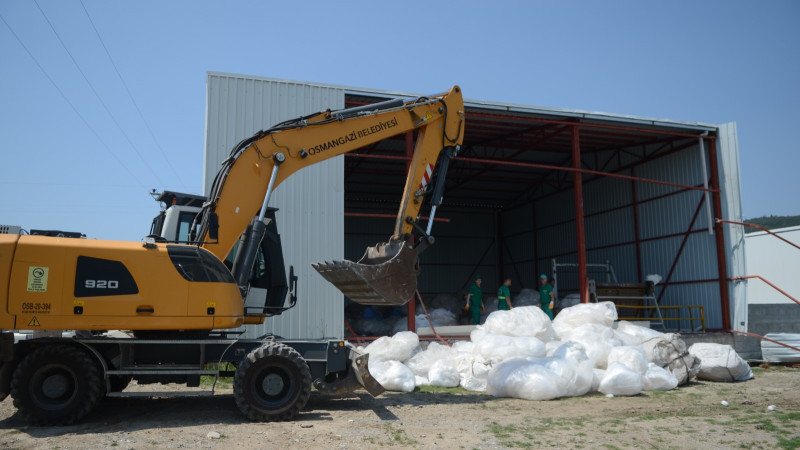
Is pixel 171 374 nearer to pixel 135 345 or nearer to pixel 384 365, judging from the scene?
pixel 135 345

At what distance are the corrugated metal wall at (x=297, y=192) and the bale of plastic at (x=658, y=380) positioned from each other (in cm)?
557

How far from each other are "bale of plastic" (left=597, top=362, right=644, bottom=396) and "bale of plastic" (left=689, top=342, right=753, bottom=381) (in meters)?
2.64

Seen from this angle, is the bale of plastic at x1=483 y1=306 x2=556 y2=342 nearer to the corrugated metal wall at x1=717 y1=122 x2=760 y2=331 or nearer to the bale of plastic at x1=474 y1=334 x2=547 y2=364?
the bale of plastic at x1=474 y1=334 x2=547 y2=364

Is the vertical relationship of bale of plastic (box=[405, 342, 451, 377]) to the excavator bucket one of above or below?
below

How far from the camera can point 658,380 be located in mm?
9852

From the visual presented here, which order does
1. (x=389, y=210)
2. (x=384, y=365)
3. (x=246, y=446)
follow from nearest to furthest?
(x=246, y=446), (x=384, y=365), (x=389, y=210)

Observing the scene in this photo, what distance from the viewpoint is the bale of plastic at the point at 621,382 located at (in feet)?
30.3

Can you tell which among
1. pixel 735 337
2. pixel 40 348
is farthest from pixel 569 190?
pixel 40 348

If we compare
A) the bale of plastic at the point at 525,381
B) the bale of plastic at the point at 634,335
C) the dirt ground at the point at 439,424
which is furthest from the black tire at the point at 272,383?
the bale of plastic at the point at 634,335

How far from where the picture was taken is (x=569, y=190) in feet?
73.4

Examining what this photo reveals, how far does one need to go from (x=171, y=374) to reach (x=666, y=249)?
14970 millimetres

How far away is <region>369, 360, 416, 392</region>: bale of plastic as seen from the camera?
9641 millimetres

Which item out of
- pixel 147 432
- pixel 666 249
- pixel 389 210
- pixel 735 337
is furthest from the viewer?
pixel 389 210

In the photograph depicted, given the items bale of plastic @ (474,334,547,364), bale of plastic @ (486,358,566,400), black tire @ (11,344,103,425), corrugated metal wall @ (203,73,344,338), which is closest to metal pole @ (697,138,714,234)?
bale of plastic @ (474,334,547,364)
